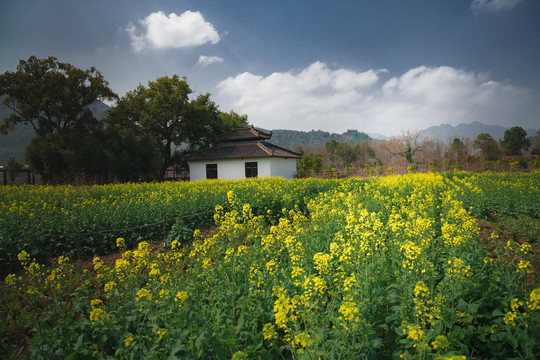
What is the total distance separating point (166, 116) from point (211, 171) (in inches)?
327

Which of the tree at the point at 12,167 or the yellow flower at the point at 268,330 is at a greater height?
the tree at the point at 12,167

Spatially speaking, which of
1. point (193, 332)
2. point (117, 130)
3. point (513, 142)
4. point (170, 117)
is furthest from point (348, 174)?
point (513, 142)

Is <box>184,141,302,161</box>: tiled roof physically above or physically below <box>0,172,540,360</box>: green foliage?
above

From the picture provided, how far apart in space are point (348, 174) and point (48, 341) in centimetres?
3131

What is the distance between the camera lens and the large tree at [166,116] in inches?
1101

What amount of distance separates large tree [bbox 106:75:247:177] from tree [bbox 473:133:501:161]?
146 feet

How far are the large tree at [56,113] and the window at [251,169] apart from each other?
42.4 ft

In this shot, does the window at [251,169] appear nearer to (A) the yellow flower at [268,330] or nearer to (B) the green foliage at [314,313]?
(B) the green foliage at [314,313]

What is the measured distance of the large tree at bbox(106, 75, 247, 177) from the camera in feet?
91.7

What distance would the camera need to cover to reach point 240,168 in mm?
25141

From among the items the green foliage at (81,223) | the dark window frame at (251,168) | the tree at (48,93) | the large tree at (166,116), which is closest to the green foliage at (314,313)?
the green foliage at (81,223)

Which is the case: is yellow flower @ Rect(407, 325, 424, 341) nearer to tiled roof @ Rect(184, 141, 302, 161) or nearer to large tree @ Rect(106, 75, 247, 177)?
tiled roof @ Rect(184, 141, 302, 161)

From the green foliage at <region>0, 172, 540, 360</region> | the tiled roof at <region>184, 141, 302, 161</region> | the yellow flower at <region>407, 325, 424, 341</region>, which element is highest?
the tiled roof at <region>184, 141, 302, 161</region>

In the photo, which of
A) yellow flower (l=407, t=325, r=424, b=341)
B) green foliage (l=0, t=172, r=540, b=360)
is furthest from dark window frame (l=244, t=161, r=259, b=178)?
yellow flower (l=407, t=325, r=424, b=341)
